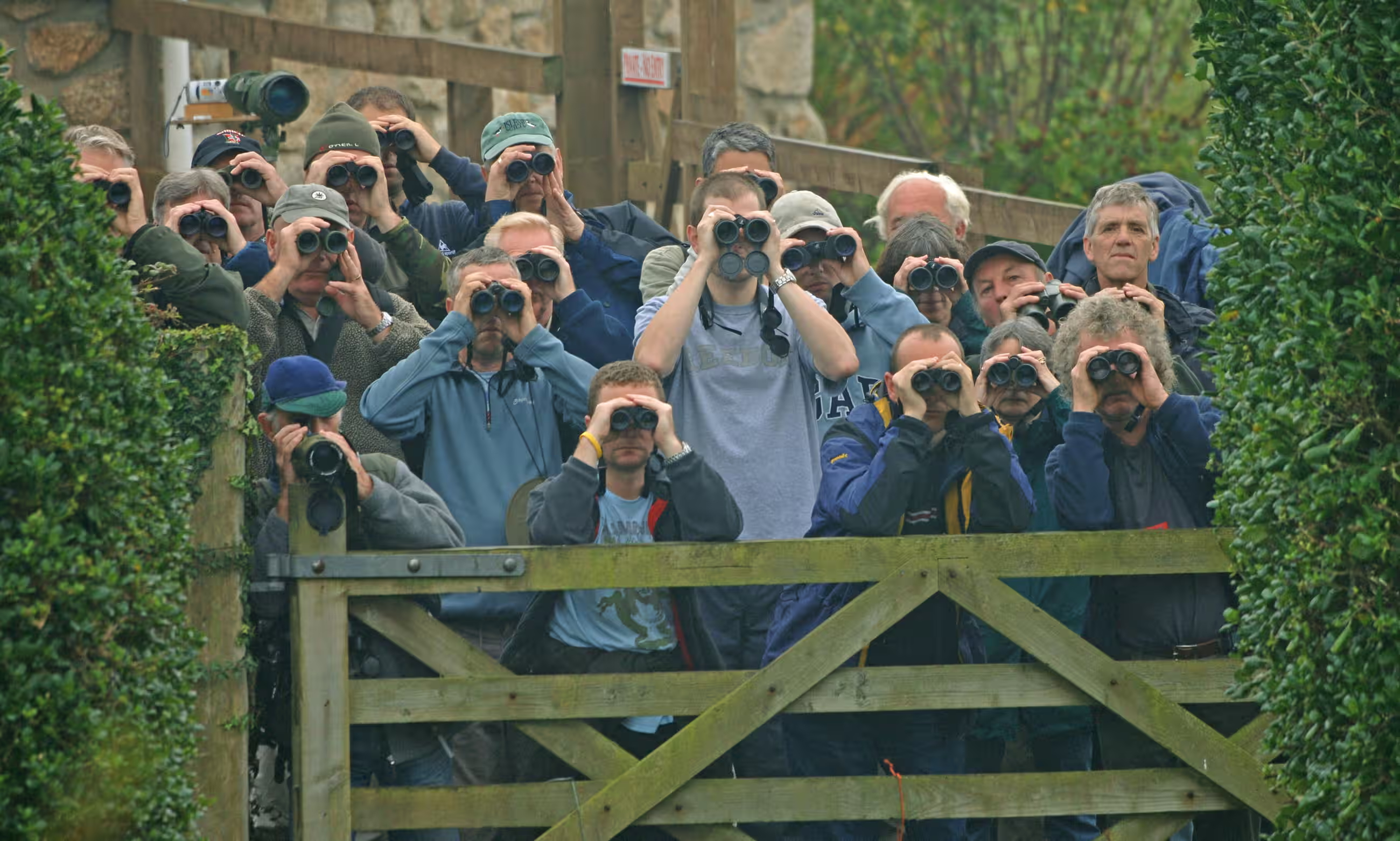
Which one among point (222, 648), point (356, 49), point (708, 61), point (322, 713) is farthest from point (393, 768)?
point (708, 61)

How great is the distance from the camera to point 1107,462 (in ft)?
17.9

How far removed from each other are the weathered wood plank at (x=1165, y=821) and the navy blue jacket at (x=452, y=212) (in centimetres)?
317

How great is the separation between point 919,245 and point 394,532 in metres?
2.36

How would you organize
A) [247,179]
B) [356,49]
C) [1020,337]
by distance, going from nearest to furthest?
[1020,337], [247,179], [356,49]

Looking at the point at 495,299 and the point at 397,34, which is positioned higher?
the point at 397,34

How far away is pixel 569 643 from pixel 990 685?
3.95 feet

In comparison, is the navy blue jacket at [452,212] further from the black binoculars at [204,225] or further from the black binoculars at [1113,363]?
the black binoculars at [1113,363]

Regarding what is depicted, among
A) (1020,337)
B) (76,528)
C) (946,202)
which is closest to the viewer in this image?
(76,528)

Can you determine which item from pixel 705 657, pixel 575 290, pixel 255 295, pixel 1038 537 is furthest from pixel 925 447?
pixel 255 295

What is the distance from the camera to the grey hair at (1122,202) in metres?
6.42

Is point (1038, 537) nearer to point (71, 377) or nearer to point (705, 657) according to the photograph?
point (705, 657)

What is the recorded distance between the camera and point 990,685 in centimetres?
513

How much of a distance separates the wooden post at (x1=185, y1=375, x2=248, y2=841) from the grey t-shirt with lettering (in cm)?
144

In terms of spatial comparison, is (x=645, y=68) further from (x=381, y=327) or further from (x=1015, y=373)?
(x=1015, y=373)
